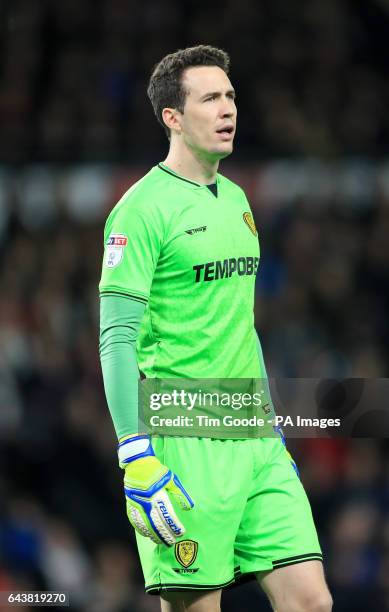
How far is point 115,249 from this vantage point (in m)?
3.96

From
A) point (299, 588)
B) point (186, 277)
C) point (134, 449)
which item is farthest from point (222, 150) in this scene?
point (299, 588)

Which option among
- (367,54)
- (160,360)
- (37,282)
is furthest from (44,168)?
(160,360)

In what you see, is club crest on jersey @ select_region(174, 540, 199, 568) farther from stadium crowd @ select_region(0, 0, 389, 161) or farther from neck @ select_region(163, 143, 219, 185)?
stadium crowd @ select_region(0, 0, 389, 161)

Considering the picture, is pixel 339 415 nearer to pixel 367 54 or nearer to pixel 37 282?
pixel 37 282

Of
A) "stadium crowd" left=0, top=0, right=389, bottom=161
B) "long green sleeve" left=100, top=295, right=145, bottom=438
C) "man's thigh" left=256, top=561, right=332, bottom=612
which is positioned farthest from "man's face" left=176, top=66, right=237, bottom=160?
"stadium crowd" left=0, top=0, right=389, bottom=161

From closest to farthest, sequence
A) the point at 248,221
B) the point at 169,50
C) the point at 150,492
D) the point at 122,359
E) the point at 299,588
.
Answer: the point at 150,492 < the point at 122,359 < the point at 299,588 < the point at 248,221 < the point at 169,50

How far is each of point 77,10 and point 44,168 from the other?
2.53 m

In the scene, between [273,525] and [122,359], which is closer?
[122,359]

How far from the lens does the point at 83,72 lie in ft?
37.3

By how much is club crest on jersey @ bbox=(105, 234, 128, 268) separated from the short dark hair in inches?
22.3

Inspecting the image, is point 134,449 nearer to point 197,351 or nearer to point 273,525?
point 197,351

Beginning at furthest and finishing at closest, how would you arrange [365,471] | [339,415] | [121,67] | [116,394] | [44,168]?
[121,67]
[44,168]
[365,471]
[339,415]
[116,394]

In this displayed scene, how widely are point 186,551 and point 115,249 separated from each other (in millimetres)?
1045

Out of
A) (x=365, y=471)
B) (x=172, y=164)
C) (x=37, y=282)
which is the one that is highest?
(x=172, y=164)
